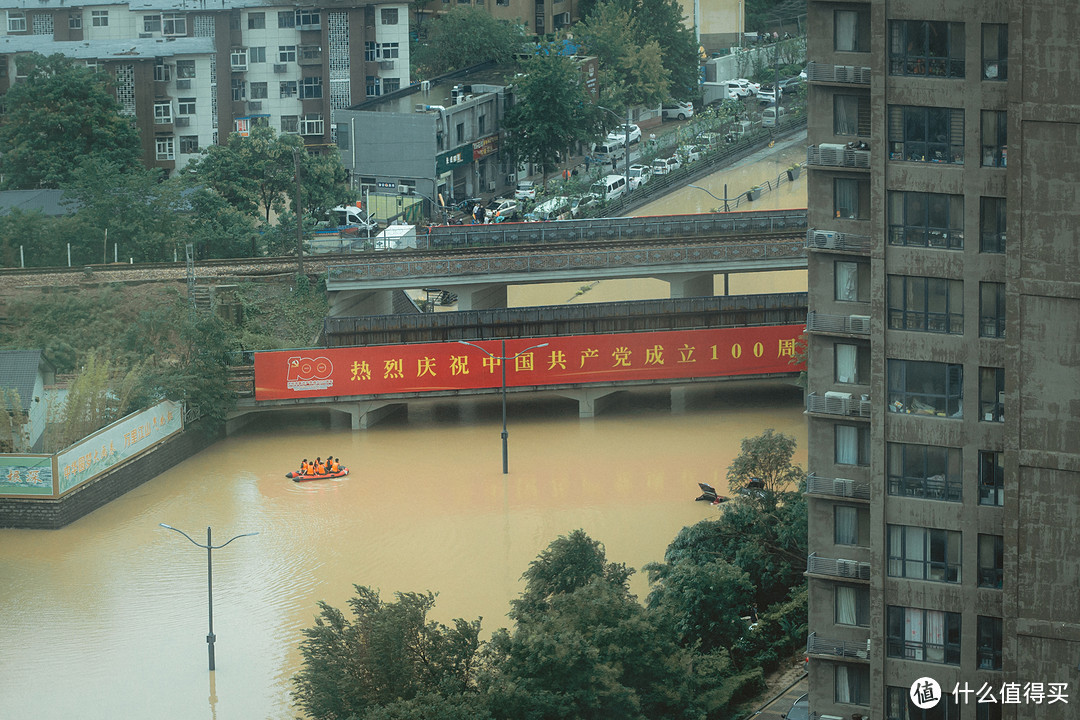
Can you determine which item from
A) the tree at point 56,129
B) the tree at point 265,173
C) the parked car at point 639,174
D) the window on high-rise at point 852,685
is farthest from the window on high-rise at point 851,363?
the parked car at point 639,174

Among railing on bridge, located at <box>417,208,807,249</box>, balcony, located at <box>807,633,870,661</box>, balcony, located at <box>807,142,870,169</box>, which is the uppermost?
balcony, located at <box>807,142,870,169</box>

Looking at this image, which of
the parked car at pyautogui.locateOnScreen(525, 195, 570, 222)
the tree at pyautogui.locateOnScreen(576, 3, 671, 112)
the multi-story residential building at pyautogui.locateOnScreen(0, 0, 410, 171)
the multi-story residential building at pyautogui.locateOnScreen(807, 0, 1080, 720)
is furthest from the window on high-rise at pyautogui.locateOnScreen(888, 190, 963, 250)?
the tree at pyautogui.locateOnScreen(576, 3, 671, 112)

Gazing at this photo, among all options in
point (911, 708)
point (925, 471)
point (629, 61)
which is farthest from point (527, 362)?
point (629, 61)

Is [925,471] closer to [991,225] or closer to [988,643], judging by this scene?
[988,643]

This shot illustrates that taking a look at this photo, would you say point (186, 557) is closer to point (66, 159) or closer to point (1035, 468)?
point (1035, 468)

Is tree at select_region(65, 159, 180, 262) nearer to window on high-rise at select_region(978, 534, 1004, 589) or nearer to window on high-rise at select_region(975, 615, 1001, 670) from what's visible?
window on high-rise at select_region(978, 534, 1004, 589)

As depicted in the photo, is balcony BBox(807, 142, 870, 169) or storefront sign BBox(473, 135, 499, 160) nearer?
balcony BBox(807, 142, 870, 169)

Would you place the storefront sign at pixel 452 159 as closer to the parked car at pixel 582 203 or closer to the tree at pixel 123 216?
the parked car at pixel 582 203
